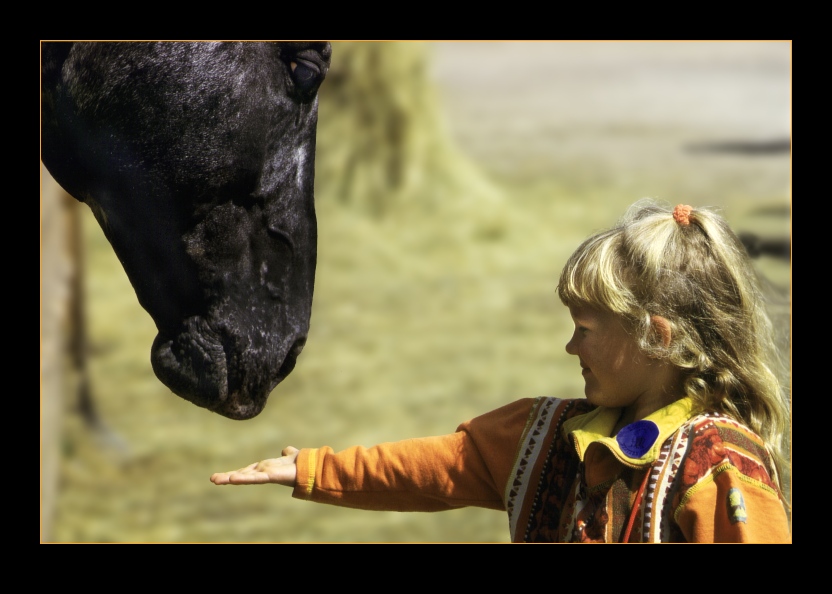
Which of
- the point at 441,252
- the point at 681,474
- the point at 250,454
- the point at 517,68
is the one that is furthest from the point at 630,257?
the point at 517,68

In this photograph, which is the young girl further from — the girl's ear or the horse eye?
the horse eye

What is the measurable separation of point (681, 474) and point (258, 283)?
2.44ft

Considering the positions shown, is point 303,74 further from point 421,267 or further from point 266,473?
point 421,267

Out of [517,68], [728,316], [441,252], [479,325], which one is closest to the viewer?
[728,316]

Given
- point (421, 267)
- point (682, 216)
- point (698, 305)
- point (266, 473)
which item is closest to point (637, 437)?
point (698, 305)

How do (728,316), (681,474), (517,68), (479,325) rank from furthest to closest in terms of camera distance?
(517,68)
(479,325)
(728,316)
(681,474)

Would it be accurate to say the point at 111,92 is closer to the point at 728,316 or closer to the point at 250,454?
the point at 728,316

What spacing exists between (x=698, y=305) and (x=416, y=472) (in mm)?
547

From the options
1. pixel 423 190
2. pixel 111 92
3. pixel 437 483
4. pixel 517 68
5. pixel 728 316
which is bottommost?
pixel 437 483

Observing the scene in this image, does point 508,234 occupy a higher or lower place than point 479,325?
higher

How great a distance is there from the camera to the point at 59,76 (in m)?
1.75

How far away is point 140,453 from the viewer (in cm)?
633

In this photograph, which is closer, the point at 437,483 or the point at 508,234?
the point at 437,483

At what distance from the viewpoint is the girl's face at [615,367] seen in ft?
5.69
